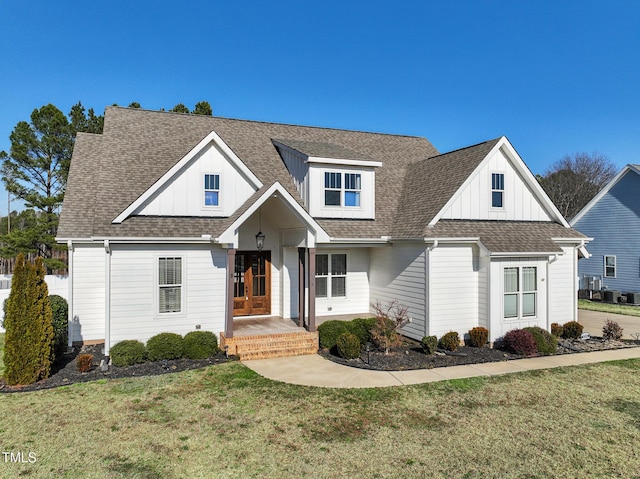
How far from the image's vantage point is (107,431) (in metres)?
7.49

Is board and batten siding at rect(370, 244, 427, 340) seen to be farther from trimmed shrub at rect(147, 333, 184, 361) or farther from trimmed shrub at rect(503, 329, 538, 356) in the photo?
trimmed shrub at rect(147, 333, 184, 361)

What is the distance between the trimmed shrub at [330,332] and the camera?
13.2 metres

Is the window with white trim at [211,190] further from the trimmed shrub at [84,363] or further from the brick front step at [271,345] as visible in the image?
the trimmed shrub at [84,363]

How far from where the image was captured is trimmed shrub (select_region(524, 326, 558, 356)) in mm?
13211

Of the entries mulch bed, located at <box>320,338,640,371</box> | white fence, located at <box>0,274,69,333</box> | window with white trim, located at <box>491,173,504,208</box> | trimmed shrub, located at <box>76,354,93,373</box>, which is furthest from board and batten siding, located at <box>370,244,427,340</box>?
white fence, located at <box>0,274,69,333</box>

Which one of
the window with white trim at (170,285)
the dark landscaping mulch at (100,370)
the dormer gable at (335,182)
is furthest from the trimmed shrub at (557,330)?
the window with white trim at (170,285)

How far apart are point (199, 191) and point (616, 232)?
26114 millimetres

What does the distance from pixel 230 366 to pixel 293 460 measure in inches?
213

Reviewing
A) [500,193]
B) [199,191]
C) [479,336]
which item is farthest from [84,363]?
[500,193]

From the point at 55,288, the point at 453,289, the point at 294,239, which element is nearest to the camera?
the point at 453,289

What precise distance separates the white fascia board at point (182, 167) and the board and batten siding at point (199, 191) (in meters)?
0.13

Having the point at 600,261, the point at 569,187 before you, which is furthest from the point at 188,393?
the point at 569,187

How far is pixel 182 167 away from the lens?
45.0ft

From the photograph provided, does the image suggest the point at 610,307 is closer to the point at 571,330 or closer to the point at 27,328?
the point at 571,330
